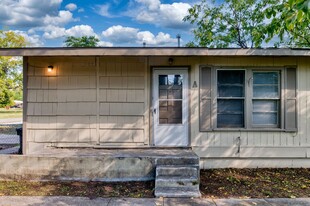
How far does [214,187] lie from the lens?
492 centimetres

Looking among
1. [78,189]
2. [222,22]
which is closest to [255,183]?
[78,189]

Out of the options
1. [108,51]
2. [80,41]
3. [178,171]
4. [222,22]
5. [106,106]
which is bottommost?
[178,171]

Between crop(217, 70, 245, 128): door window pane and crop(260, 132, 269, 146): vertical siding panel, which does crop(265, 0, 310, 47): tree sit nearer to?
crop(217, 70, 245, 128): door window pane

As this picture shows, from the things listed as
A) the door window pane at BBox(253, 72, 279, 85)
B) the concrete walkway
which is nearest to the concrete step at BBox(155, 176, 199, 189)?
the concrete walkway

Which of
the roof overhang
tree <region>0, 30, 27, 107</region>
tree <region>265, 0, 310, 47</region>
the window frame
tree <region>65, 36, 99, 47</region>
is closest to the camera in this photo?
tree <region>265, 0, 310, 47</region>

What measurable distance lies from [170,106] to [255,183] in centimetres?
243

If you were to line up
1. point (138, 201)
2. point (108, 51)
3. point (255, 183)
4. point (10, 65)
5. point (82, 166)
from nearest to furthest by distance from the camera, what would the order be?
point (138, 201), point (255, 183), point (82, 166), point (108, 51), point (10, 65)

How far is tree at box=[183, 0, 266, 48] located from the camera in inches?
599

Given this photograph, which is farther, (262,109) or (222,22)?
(222,22)

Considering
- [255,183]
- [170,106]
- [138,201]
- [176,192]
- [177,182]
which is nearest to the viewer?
[138,201]

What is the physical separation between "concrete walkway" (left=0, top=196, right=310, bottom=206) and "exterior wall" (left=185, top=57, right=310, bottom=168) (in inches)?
75.9

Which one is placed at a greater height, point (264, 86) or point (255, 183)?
point (264, 86)

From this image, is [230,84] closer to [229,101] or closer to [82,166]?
[229,101]

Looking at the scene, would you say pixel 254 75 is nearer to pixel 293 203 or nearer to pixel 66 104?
pixel 293 203
